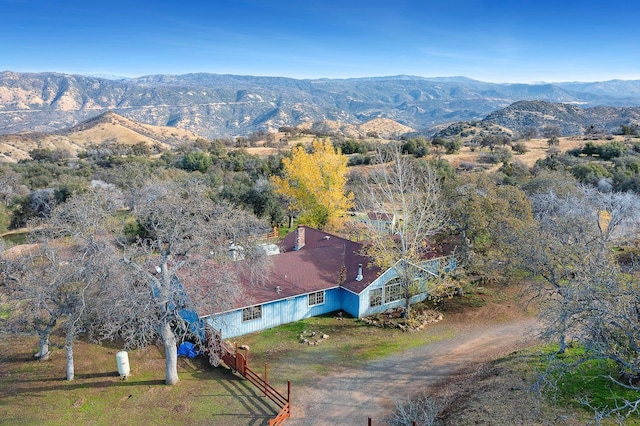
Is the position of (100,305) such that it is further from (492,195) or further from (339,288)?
(492,195)

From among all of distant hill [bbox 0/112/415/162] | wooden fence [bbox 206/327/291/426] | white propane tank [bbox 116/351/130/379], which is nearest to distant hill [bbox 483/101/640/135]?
distant hill [bbox 0/112/415/162]

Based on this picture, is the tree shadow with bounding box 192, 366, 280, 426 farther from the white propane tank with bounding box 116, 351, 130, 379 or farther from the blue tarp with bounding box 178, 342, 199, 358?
the white propane tank with bounding box 116, 351, 130, 379

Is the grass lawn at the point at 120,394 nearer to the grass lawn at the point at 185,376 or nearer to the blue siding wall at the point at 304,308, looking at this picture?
the grass lawn at the point at 185,376

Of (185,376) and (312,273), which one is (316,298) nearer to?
(312,273)

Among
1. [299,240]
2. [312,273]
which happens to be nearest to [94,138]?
[299,240]

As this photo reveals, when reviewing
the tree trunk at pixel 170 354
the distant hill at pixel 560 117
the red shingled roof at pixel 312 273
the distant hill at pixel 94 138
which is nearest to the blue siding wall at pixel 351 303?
the red shingled roof at pixel 312 273

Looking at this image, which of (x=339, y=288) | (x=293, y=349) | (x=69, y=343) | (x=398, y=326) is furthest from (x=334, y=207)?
(x=69, y=343)
